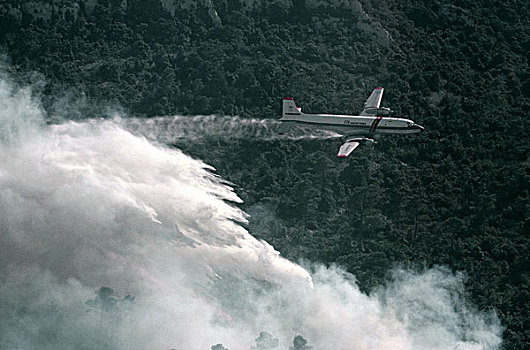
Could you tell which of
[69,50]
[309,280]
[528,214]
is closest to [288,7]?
[69,50]

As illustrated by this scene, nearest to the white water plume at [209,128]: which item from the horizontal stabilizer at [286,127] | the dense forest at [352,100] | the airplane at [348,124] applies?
the dense forest at [352,100]

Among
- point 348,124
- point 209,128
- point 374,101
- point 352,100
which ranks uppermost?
point 348,124

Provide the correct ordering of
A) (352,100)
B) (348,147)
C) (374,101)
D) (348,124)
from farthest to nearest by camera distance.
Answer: (352,100), (374,101), (348,124), (348,147)

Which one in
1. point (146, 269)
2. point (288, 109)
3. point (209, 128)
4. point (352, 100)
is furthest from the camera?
point (352, 100)

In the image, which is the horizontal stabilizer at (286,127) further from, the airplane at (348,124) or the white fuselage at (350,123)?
the white fuselage at (350,123)

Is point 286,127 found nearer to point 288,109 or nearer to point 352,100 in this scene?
point 288,109

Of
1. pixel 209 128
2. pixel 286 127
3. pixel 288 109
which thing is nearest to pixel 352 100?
pixel 209 128

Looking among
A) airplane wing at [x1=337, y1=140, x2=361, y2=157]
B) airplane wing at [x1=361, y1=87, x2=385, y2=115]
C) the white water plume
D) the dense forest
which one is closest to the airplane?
airplane wing at [x1=337, y1=140, x2=361, y2=157]

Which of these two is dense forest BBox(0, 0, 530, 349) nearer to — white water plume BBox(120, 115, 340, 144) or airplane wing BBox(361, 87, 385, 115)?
white water plume BBox(120, 115, 340, 144)
